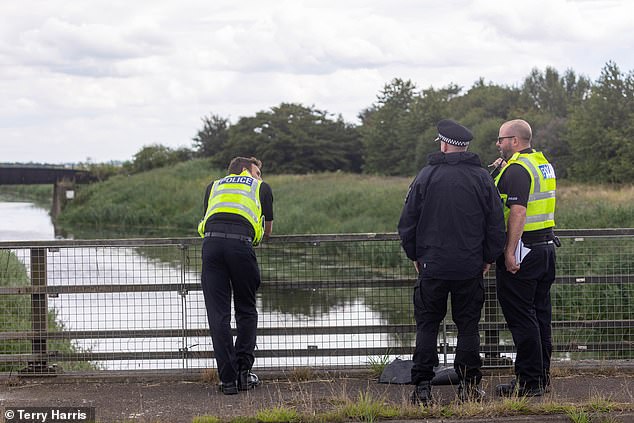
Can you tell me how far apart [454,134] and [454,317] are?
1.30m

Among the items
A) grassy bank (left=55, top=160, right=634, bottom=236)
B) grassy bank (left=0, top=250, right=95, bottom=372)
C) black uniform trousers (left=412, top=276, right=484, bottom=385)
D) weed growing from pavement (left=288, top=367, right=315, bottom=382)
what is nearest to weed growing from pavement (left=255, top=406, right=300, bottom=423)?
black uniform trousers (left=412, top=276, right=484, bottom=385)

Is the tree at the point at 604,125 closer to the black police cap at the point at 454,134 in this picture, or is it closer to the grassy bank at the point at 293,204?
the grassy bank at the point at 293,204

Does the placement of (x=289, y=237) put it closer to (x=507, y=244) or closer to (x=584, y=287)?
(x=507, y=244)

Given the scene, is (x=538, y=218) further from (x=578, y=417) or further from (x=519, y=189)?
(x=578, y=417)

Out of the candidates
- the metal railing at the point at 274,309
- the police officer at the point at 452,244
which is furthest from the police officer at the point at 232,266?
the police officer at the point at 452,244

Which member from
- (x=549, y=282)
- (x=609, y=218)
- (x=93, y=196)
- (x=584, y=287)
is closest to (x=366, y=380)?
(x=549, y=282)

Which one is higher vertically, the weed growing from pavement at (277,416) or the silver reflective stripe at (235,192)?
the silver reflective stripe at (235,192)

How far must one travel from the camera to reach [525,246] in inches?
256

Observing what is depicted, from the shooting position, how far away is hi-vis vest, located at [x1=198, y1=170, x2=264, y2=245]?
6.84 meters

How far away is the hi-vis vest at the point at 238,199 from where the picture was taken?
6836 mm

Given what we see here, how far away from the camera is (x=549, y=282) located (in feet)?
22.0

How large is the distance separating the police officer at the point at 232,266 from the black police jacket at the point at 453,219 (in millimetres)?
1229

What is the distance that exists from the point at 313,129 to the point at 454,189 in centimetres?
6591

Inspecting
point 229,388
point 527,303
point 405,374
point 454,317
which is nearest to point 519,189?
point 527,303
